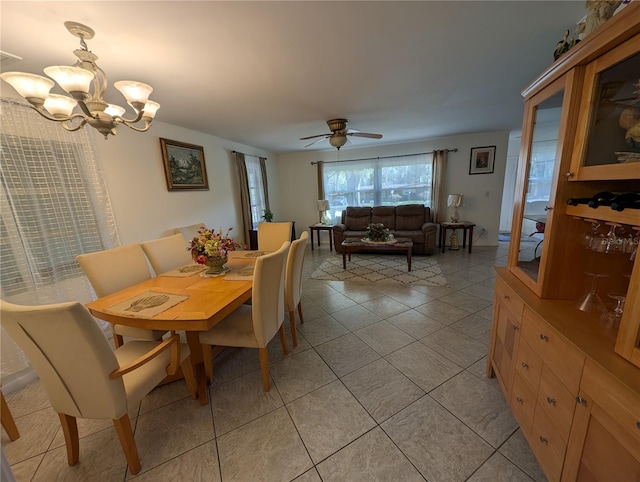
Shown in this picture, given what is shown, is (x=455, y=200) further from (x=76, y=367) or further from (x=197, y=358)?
(x=76, y=367)

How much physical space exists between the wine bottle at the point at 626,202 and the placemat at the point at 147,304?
85.2 inches

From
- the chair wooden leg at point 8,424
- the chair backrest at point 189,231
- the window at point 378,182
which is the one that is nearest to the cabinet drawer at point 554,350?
the chair wooden leg at point 8,424

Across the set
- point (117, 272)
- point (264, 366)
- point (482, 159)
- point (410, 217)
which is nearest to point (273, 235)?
point (117, 272)

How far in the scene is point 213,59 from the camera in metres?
1.78

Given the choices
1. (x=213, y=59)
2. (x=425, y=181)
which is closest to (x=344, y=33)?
(x=213, y=59)

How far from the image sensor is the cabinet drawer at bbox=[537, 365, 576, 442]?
94 cm

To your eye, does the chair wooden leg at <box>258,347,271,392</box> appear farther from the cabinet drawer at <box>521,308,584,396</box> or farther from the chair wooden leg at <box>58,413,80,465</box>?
the cabinet drawer at <box>521,308,584,396</box>

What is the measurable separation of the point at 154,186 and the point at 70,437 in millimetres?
2713

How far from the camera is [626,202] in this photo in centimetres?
87

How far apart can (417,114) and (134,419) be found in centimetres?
426

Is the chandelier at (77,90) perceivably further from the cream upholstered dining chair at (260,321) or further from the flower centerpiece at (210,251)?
the cream upholstered dining chair at (260,321)

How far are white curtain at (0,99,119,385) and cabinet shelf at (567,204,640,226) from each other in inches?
144

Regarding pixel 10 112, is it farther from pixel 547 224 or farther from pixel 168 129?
pixel 547 224

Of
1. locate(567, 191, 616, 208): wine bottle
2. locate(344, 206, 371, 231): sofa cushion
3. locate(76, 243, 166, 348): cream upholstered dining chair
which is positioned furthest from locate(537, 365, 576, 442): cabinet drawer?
locate(344, 206, 371, 231): sofa cushion
